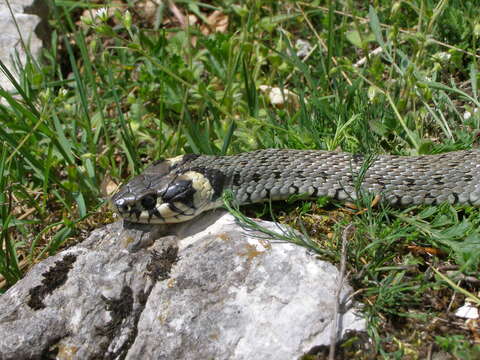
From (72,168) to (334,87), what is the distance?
226 cm

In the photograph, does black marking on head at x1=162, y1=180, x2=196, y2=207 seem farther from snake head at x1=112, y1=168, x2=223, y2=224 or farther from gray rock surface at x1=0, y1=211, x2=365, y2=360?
gray rock surface at x1=0, y1=211, x2=365, y2=360

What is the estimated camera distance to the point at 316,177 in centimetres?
382

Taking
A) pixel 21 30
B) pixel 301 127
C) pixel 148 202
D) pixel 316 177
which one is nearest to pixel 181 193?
pixel 148 202

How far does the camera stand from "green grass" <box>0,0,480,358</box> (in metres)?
3.09

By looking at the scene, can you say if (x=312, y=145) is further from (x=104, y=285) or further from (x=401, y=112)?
(x=104, y=285)

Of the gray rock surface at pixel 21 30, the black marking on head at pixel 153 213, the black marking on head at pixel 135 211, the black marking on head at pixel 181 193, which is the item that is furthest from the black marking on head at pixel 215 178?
the gray rock surface at pixel 21 30

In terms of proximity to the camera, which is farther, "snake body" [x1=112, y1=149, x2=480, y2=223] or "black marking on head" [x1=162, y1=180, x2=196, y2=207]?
"snake body" [x1=112, y1=149, x2=480, y2=223]

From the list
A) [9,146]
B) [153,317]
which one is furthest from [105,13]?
[153,317]

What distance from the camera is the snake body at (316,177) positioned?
146 inches

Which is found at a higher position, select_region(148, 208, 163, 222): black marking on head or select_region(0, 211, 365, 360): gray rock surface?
select_region(148, 208, 163, 222): black marking on head

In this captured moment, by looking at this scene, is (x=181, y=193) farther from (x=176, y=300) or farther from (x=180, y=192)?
(x=176, y=300)

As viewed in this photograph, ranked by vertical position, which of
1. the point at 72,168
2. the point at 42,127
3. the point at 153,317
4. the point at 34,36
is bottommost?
the point at 153,317

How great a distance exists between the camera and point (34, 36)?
5926 millimetres

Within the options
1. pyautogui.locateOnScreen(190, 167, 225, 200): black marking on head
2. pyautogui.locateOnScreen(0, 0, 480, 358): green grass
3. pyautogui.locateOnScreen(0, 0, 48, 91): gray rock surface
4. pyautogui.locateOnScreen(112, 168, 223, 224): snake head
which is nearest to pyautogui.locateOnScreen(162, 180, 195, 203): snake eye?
pyautogui.locateOnScreen(112, 168, 223, 224): snake head
